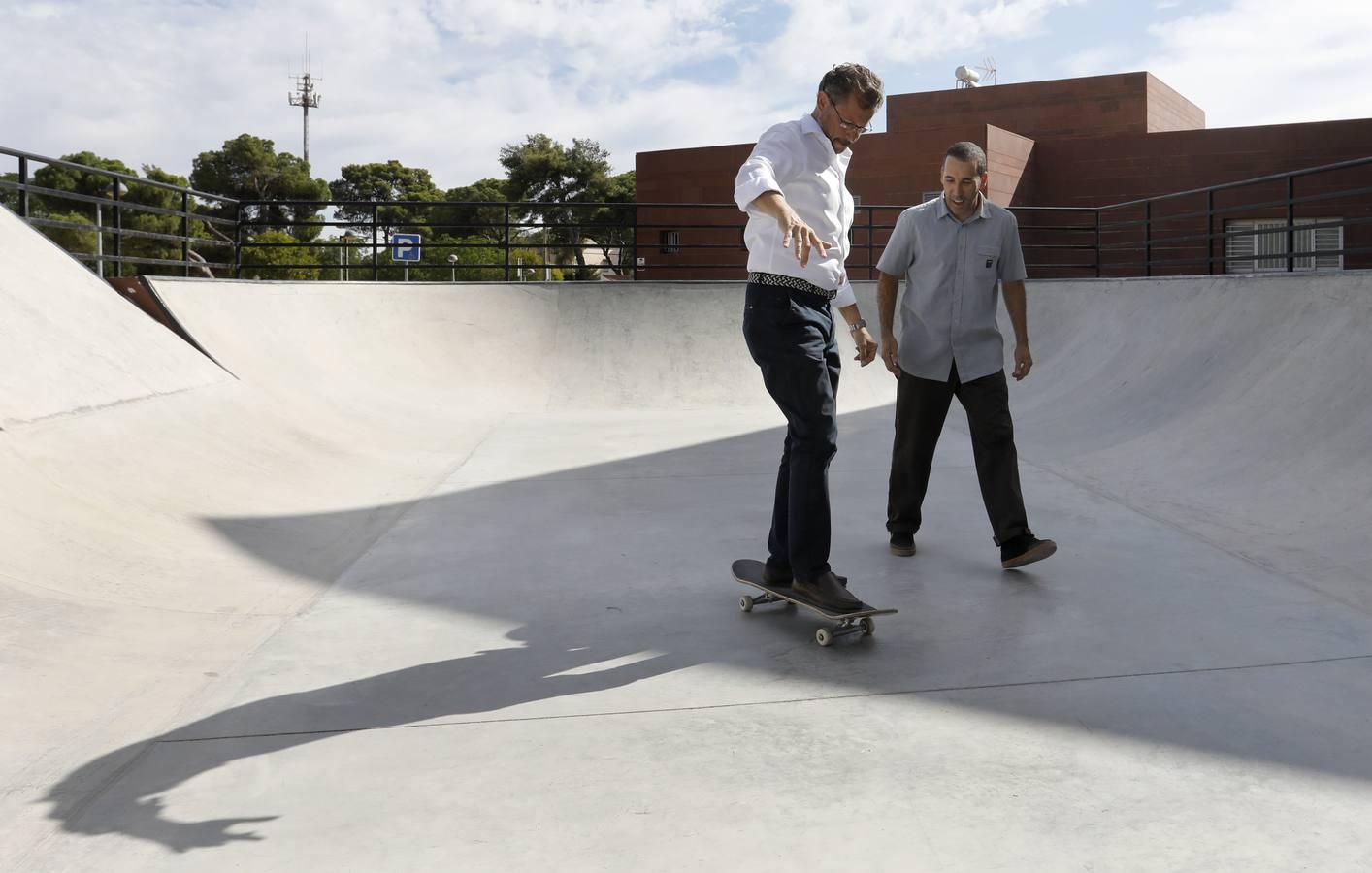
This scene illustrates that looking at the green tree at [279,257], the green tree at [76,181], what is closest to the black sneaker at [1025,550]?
the green tree at [279,257]

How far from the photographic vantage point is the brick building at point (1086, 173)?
19.8 meters

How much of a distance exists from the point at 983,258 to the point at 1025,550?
123 centimetres

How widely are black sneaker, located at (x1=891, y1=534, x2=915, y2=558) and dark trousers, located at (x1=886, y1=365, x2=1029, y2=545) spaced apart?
22 mm

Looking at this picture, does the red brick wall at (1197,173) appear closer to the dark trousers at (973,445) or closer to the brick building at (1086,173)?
the brick building at (1086,173)

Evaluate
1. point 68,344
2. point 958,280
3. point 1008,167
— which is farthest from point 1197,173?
point 68,344

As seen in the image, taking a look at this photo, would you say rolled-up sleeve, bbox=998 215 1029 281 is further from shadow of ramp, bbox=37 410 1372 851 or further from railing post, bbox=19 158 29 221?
railing post, bbox=19 158 29 221

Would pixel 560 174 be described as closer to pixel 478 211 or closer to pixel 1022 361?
pixel 478 211

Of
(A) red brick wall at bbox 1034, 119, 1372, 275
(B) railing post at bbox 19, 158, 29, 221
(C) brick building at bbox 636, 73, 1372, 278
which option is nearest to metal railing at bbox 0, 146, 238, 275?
(B) railing post at bbox 19, 158, 29, 221

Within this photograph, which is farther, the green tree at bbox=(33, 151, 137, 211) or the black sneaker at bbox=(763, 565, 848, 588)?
the green tree at bbox=(33, 151, 137, 211)

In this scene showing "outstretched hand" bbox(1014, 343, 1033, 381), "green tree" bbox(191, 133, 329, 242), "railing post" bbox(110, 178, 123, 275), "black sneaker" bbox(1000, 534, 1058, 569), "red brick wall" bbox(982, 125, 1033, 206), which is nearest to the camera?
"black sneaker" bbox(1000, 534, 1058, 569)

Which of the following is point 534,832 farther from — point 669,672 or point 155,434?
point 155,434

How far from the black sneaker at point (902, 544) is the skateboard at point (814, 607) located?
0.88 m

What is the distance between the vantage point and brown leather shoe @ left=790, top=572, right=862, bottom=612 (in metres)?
3.28

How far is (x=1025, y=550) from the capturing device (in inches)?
162
